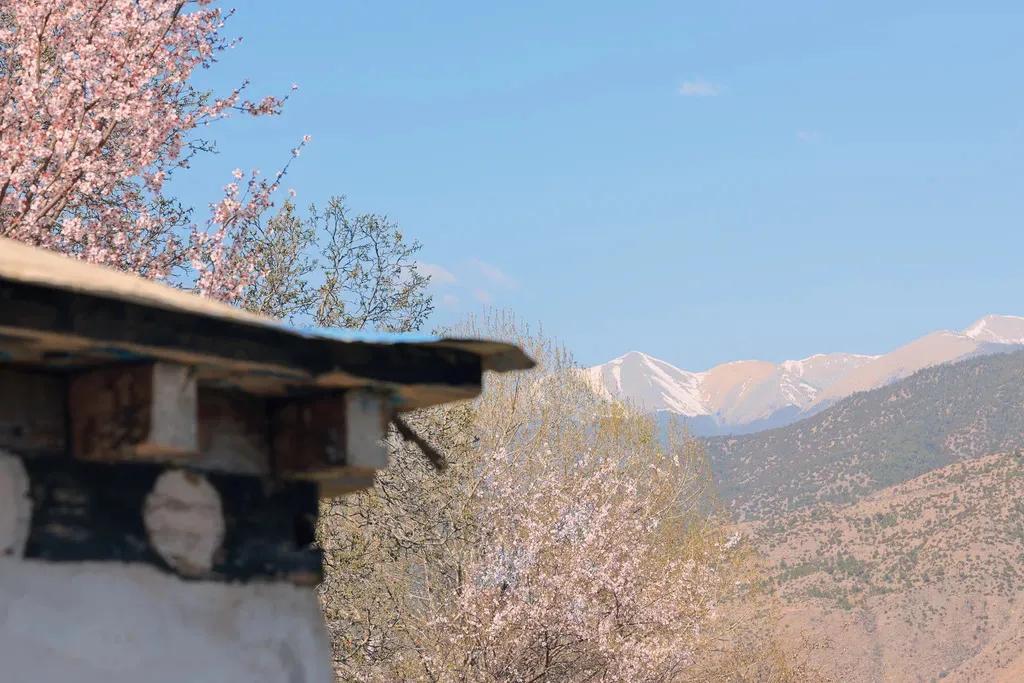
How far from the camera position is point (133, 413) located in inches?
165

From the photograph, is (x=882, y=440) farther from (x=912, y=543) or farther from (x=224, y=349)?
(x=224, y=349)

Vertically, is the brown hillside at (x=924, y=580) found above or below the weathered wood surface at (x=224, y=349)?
below

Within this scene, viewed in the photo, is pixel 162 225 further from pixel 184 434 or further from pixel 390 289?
pixel 184 434

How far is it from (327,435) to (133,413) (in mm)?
827

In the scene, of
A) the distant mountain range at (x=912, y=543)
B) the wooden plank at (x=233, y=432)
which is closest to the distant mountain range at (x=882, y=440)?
the distant mountain range at (x=912, y=543)

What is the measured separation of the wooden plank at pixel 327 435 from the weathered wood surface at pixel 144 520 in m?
0.13

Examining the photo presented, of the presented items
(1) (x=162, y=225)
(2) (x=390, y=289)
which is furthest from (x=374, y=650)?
(1) (x=162, y=225)

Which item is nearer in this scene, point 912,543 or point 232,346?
point 232,346

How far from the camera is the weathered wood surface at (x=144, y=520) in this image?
4152 millimetres

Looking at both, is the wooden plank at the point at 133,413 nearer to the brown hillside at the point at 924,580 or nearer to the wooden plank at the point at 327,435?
the wooden plank at the point at 327,435

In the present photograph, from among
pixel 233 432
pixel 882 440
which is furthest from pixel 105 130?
pixel 882 440

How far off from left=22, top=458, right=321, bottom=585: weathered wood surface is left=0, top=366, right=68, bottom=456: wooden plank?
2.0 inches

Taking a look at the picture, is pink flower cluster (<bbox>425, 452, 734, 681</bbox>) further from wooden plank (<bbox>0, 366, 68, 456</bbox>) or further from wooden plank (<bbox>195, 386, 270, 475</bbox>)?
wooden plank (<bbox>0, 366, 68, 456</bbox>)

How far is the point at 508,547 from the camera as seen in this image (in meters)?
18.7
